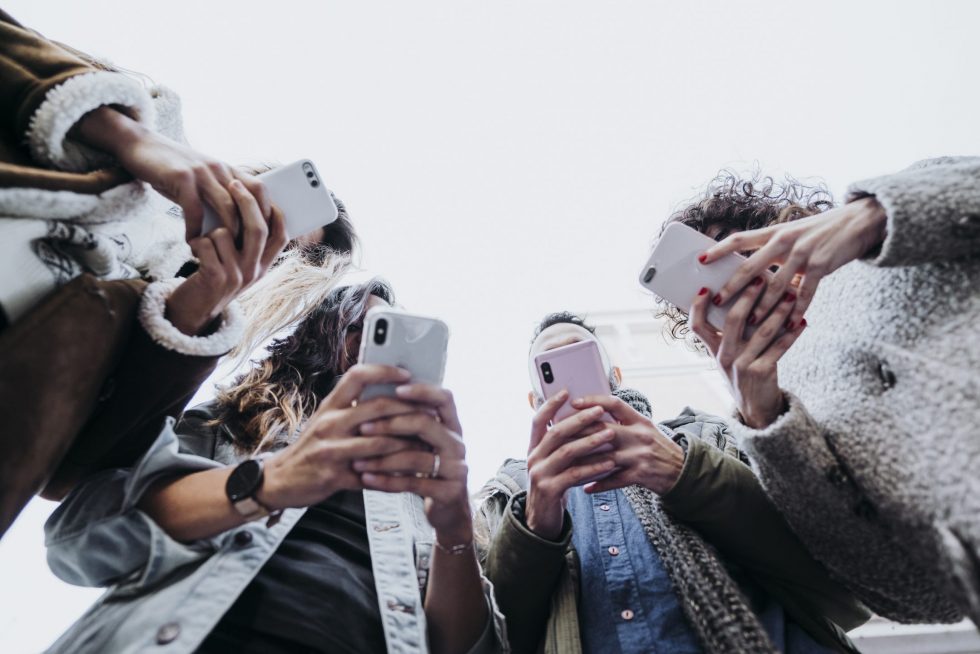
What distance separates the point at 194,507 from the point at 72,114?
0.60 metres

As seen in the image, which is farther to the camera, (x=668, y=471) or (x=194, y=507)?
(x=668, y=471)

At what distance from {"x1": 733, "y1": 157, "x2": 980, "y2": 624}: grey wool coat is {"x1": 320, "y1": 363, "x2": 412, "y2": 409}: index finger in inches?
25.1

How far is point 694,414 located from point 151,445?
5.04ft

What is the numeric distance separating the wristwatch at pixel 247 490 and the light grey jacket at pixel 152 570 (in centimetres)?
13

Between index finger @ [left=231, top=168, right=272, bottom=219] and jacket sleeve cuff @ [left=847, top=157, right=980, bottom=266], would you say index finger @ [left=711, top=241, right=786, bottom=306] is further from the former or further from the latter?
index finger @ [left=231, top=168, right=272, bottom=219]

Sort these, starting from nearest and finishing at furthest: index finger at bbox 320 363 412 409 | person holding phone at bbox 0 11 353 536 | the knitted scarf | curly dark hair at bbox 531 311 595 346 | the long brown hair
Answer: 1. person holding phone at bbox 0 11 353 536
2. index finger at bbox 320 363 412 409
3. the knitted scarf
4. the long brown hair
5. curly dark hair at bbox 531 311 595 346

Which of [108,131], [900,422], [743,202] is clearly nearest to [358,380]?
[108,131]

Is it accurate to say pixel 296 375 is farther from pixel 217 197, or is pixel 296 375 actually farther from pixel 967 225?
pixel 967 225

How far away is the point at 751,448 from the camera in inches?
33.0

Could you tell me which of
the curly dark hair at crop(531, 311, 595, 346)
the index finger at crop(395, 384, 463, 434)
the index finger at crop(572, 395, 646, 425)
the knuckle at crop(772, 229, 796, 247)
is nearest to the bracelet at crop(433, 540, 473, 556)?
the index finger at crop(395, 384, 463, 434)

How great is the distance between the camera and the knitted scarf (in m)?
0.78

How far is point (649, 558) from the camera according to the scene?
1.06m

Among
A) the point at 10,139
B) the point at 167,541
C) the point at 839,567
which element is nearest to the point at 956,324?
the point at 839,567

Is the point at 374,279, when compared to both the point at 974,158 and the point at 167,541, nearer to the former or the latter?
the point at 167,541
